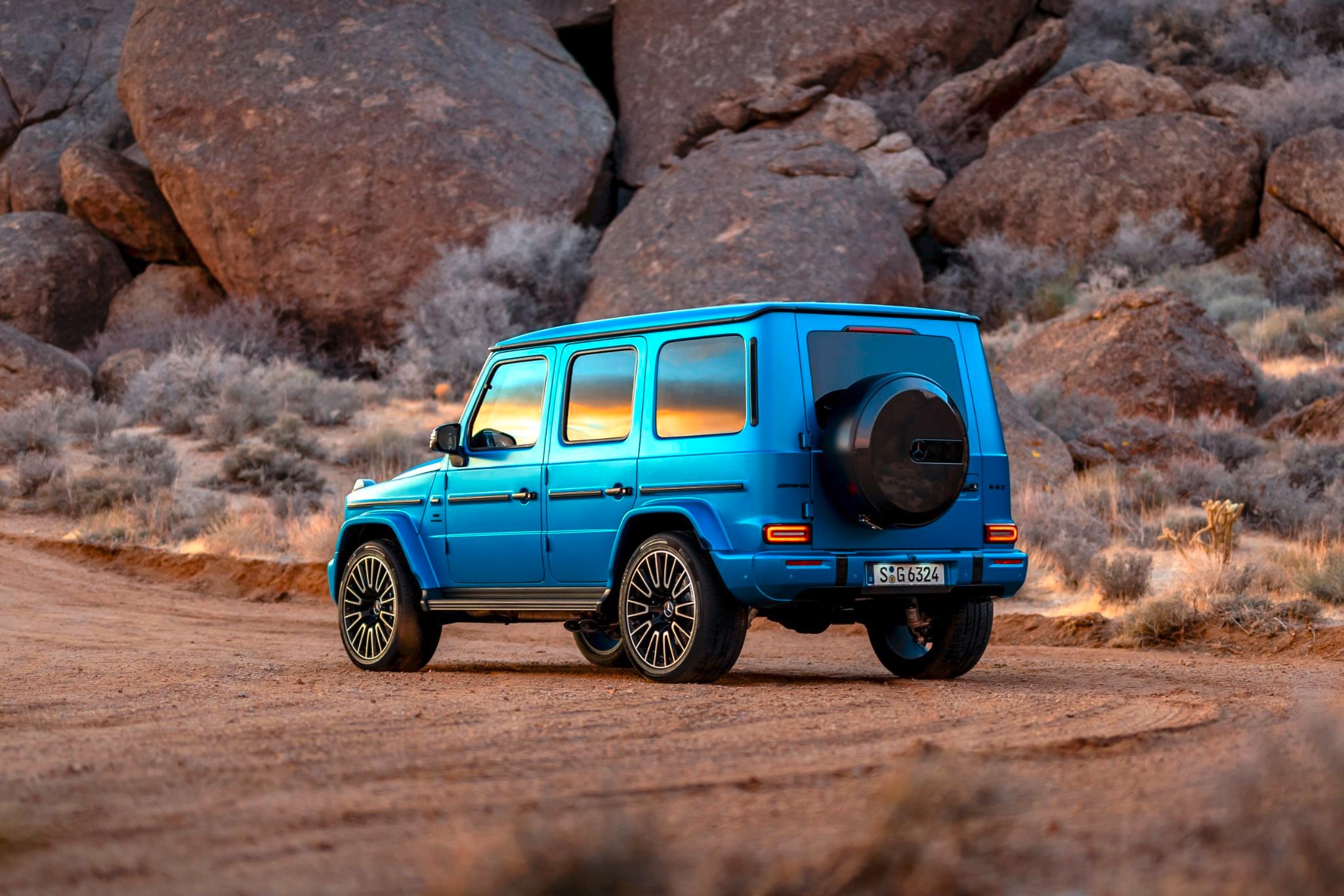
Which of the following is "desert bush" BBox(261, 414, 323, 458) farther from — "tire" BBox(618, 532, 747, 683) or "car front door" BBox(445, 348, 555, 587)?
"tire" BBox(618, 532, 747, 683)

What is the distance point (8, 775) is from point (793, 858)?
115 inches

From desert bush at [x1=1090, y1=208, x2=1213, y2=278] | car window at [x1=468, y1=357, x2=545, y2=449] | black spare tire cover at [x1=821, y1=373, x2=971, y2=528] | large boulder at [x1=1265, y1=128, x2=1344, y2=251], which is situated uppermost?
large boulder at [x1=1265, y1=128, x2=1344, y2=251]

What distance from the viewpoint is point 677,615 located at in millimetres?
8336

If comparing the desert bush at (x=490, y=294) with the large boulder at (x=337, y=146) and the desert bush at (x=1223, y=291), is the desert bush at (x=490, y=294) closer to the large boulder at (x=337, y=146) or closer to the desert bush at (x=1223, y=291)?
the large boulder at (x=337, y=146)

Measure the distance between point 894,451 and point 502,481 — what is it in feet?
8.86

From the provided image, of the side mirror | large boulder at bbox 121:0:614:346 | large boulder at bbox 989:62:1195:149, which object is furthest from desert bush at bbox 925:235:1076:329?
the side mirror

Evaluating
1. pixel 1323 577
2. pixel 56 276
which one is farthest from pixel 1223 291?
pixel 56 276

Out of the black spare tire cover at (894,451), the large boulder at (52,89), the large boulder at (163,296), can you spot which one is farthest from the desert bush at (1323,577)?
the large boulder at (52,89)

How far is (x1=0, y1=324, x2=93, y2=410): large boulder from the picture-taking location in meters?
24.2

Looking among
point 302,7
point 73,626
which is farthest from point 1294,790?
point 302,7

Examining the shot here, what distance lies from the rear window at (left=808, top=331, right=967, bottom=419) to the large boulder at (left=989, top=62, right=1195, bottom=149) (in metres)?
21.7

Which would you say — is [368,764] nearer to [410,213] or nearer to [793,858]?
[793,858]

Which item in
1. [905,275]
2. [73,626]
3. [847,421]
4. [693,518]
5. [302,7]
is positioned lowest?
[73,626]

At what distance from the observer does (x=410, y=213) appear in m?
27.1
